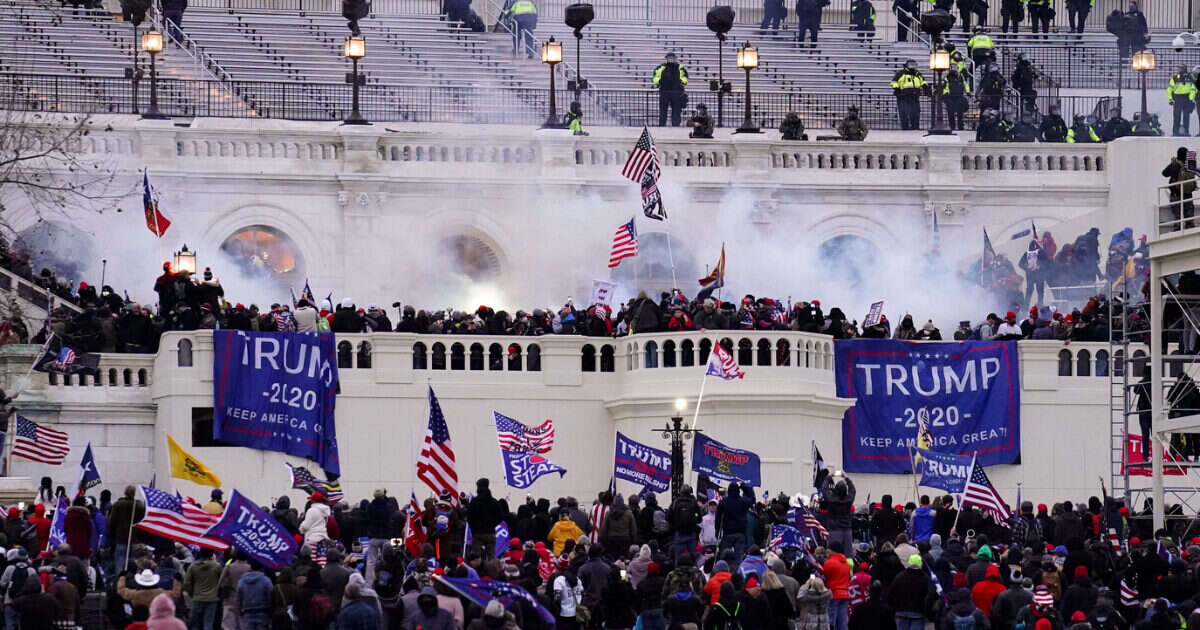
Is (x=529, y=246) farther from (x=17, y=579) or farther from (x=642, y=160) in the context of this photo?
(x=17, y=579)

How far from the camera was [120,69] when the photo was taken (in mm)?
65188

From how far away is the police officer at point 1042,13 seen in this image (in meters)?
74.9

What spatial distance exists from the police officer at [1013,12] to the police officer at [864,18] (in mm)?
2892

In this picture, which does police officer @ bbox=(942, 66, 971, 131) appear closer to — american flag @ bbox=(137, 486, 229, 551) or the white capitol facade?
the white capitol facade

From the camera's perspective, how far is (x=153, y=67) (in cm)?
6141

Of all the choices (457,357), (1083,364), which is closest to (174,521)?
(457,357)

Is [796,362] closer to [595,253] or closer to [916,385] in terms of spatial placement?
[916,385]

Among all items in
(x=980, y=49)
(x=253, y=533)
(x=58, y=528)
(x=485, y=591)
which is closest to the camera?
(x=485, y=591)

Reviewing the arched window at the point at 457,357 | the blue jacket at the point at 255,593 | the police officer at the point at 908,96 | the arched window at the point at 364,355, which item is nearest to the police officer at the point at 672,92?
the police officer at the point at 908,96

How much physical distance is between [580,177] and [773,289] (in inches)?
160

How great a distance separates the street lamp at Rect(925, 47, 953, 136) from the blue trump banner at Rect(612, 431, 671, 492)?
18.1 m

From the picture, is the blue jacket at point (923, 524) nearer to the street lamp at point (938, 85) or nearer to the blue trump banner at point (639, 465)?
the blue trump banner at point (639, 465)

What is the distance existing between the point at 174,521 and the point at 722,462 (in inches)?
461

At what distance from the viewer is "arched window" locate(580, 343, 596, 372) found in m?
54.5
